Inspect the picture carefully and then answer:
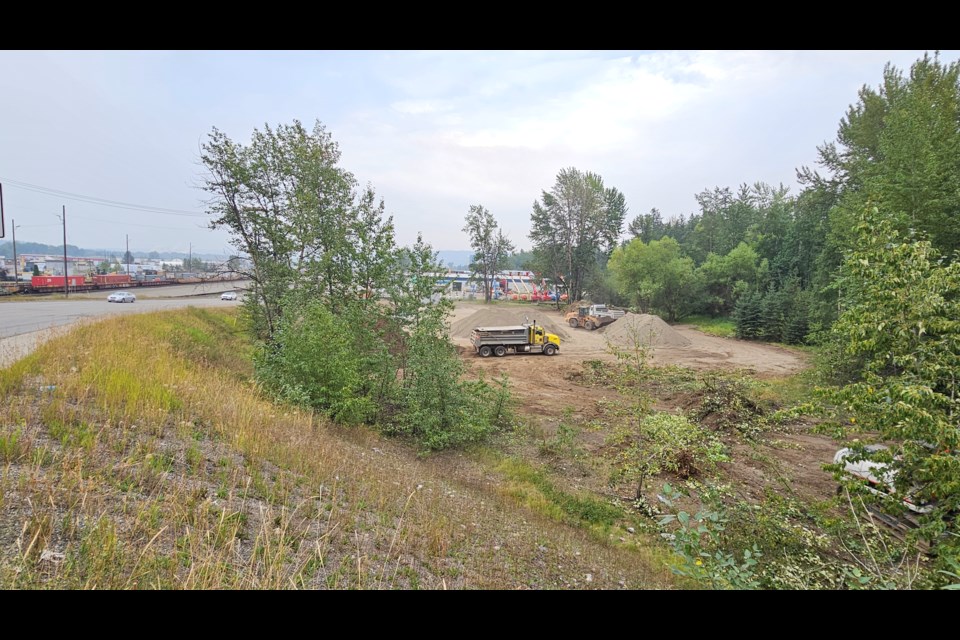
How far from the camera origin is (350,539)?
3.76m

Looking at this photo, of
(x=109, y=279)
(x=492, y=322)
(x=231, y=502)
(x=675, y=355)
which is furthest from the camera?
(x=109, y=279)

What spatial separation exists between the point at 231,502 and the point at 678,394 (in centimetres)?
1461

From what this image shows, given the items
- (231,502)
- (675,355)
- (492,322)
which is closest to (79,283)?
(492,322)

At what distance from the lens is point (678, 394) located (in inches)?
565

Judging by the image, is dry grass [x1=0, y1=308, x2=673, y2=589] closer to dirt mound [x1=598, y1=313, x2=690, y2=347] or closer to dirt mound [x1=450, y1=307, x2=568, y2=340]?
dirt mound [x1=598, y1=313, x2=690, y2=347]

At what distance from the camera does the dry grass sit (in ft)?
8.77

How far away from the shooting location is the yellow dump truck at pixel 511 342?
21.4 meters

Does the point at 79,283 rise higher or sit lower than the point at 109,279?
lower

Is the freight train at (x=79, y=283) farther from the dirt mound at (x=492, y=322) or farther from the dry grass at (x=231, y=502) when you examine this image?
the dry grass at (x=231, y=502)

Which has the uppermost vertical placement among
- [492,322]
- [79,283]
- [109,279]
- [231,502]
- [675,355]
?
[109,279]

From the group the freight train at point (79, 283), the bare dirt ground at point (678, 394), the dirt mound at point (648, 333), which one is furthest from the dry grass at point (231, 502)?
the freight train at point (79, 283)

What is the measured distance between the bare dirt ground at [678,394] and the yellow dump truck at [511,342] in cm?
55

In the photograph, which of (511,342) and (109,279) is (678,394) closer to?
(511,342)
